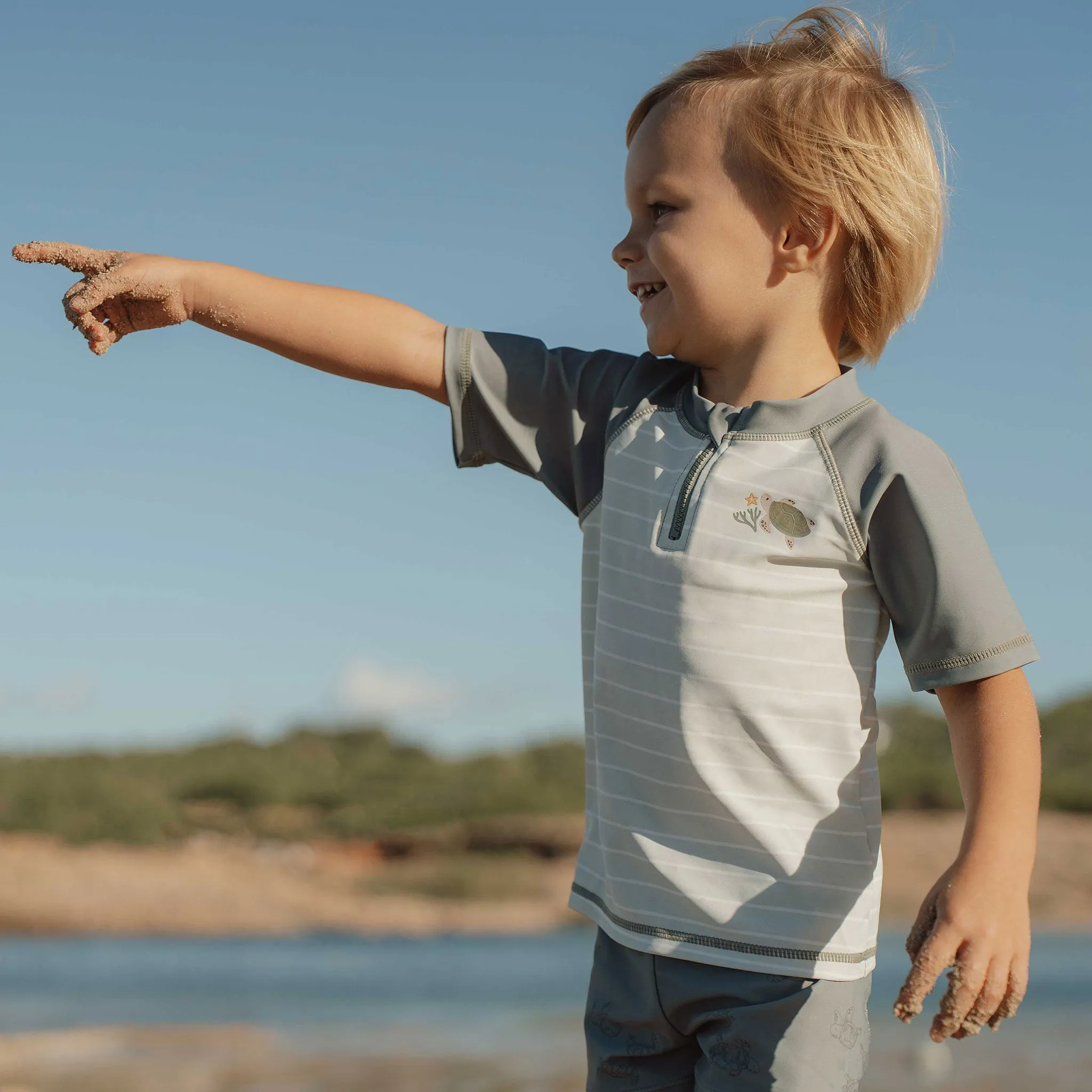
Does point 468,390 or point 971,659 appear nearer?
point 971,659

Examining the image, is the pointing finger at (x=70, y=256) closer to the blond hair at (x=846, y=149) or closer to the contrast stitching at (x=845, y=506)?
the blond hair at (x=846, y=149)

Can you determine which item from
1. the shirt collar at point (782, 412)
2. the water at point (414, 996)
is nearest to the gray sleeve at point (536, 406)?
the shirt collar at point (782, 412)

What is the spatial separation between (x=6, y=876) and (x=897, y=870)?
6.68 meters

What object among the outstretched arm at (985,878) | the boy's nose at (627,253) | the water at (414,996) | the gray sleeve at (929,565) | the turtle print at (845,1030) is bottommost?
the water at (414,996)

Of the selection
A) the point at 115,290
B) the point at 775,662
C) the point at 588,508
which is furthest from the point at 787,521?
the point at 115,290

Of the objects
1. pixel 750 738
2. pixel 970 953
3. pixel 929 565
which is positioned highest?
pixel 929 565

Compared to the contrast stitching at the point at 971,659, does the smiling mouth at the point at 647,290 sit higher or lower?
higher

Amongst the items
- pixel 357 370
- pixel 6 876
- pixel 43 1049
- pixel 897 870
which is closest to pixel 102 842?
pixel 6 876

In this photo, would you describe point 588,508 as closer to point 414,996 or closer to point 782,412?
point 782,412

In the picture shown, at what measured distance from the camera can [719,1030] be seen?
1.10m

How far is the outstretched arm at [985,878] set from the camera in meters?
0.98

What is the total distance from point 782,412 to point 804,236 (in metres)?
0.21

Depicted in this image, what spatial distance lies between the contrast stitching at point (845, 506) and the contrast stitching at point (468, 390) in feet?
1.26

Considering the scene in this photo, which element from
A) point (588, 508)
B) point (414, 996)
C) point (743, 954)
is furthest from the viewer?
point (414, 996)
